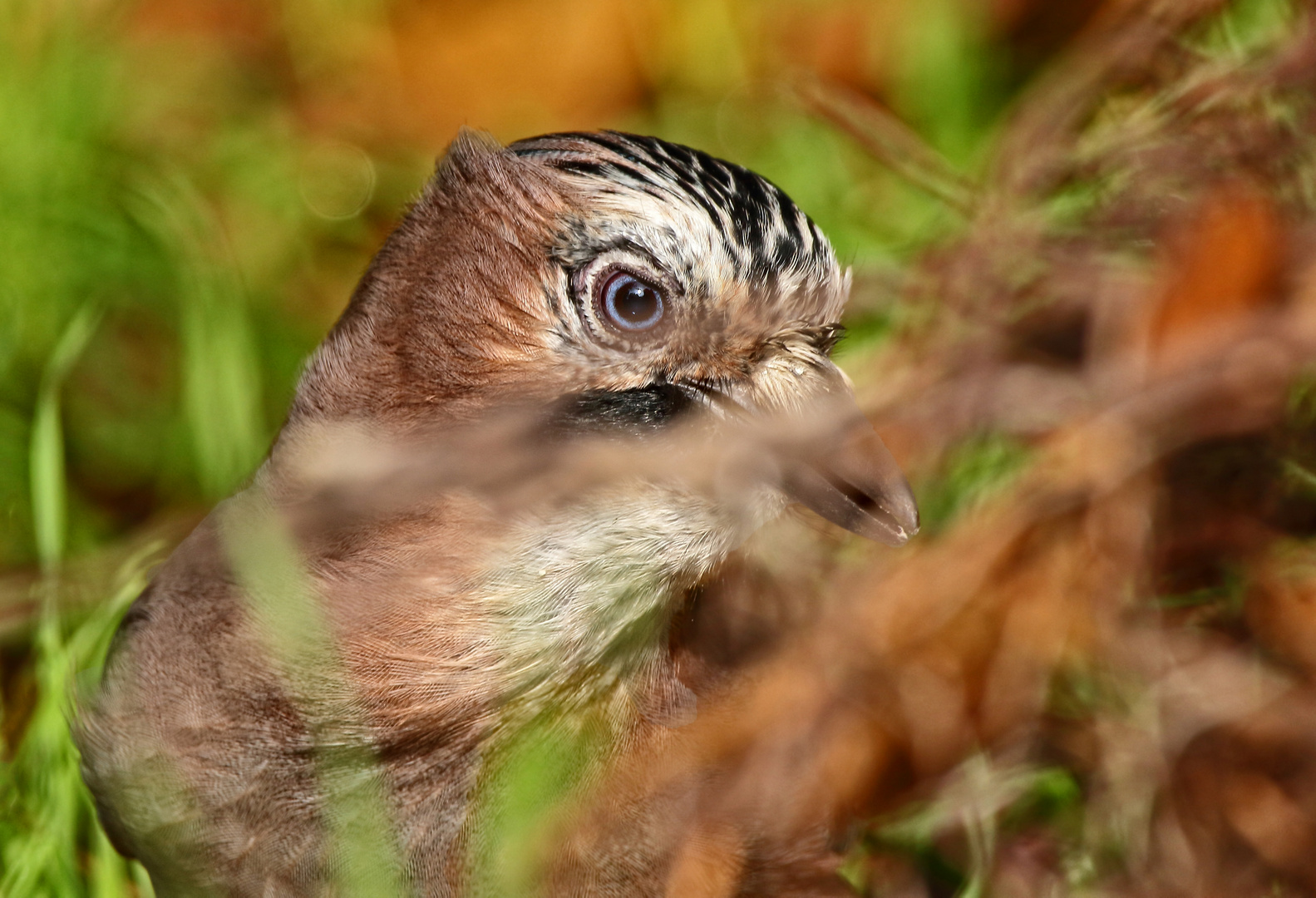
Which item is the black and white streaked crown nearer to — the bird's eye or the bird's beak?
the bird's eye

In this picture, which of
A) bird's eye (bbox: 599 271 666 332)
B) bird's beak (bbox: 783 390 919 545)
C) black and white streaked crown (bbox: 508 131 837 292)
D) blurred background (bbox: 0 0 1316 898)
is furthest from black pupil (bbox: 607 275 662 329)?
blurred background (bbox: 0 0 1316 898)

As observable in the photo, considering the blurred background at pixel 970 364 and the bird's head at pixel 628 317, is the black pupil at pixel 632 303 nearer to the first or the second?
the bird's head at pixel 628 317

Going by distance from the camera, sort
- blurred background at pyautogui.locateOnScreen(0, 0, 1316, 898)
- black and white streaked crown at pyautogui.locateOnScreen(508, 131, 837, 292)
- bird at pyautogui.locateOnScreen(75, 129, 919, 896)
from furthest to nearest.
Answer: blurred background at pyautogui.locateOnScreen(0, 0, 1316, 898) → black and white streaked crown at pyautogui.locateOnScreen(508, 131, 837, 292) → bird at pyautogui.locateOnScreen(75, 129, 919, 896)

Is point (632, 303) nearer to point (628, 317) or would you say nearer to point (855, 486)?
point (628, 317)

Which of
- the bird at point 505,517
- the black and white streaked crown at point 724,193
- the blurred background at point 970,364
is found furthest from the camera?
the blurred background at point 970,364

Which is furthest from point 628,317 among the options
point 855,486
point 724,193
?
point 855,486

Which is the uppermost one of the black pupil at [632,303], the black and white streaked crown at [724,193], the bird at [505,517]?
the black and white streaked crown at [724,193]

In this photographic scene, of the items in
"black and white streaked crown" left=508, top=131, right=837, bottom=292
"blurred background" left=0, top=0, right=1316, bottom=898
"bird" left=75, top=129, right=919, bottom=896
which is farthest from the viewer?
"blurred background" left=0, top=0, right=1316, bottom=898

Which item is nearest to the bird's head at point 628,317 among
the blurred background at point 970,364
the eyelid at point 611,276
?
the eyelid at point 611,276
